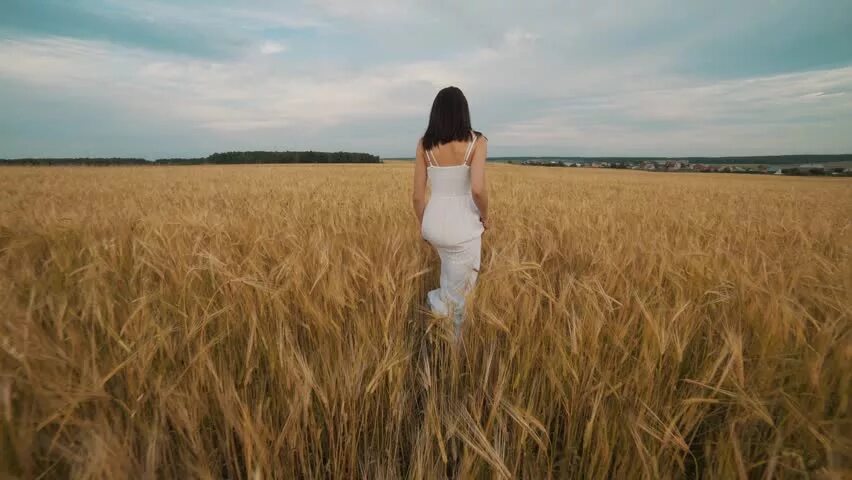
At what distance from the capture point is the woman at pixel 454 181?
6.79 ft

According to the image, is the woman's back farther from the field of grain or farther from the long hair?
the field of grain

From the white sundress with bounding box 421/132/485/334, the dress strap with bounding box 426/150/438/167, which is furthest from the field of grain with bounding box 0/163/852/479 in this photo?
the dress strap with bounding box 426/150/438/167

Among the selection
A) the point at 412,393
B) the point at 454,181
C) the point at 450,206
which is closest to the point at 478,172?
the point at 454,181

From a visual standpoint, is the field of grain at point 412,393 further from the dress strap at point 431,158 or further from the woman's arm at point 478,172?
the dress strap at point 431,158

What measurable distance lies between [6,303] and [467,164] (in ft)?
6.37

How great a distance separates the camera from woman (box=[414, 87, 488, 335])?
2.07 m

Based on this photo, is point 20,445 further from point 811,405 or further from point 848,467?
point 811,405

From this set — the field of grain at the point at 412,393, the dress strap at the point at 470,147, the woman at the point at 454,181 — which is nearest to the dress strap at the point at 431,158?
the woman at the point at 454,181

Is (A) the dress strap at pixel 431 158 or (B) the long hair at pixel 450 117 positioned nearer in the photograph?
(B) the long hair at pixel 450 117

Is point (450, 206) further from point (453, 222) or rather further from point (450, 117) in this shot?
point (450, 117)

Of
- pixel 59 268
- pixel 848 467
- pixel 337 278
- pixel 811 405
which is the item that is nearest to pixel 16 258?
pixel 59 268

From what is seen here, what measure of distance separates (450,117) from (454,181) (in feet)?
1.23

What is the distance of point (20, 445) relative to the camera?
63cm

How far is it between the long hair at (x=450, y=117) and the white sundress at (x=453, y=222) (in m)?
0.09
